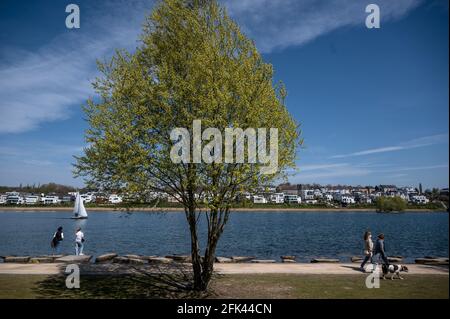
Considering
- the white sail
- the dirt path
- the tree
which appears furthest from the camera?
the white sail

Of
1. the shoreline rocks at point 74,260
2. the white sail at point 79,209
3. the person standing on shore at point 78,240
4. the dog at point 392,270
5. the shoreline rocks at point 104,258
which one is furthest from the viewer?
the white sail at point 79,209

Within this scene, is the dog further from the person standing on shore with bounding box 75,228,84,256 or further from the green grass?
the person standing on shore with bounding box 75,228,84,256

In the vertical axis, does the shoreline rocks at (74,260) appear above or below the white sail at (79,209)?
above

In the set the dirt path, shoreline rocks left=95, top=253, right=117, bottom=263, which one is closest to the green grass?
the dirt path

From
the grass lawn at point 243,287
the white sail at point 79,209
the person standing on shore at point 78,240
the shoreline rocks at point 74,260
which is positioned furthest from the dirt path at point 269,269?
the white sail at point 79,209

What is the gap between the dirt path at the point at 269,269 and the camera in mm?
21766

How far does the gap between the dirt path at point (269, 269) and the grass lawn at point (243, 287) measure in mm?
1240

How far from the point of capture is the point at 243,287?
18.2 m

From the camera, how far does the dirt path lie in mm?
21766

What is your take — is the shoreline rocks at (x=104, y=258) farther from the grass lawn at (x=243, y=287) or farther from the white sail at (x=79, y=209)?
the white sail at (x=79, y=209)

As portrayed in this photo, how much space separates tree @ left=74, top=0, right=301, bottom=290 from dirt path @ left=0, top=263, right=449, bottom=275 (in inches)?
202

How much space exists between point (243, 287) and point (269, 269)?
204 inches
